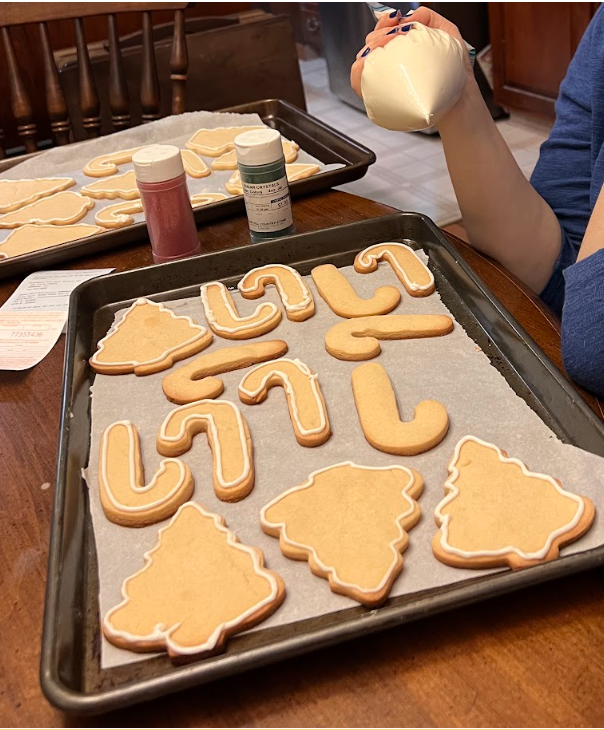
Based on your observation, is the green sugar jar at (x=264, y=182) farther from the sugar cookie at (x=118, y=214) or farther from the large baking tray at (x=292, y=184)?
the sugar cookie at (x=118, y=214)

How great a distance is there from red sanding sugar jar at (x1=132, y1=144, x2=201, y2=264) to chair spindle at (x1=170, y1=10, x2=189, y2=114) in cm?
68

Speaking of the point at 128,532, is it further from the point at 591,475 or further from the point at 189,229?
the point at 189,229

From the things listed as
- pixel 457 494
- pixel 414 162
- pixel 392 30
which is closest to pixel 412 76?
pixel 392 30

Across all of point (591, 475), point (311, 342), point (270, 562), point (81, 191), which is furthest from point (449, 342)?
point (81, 191)

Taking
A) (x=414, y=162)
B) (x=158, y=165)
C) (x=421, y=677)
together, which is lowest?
(x=414, y=162)

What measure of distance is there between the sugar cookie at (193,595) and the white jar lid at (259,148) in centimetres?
58

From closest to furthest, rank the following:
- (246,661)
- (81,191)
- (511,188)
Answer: (246,661), (511,188), (81,191)

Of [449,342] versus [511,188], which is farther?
[511,188]

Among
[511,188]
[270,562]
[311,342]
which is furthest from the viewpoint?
[511,188]

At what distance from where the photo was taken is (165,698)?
539mm

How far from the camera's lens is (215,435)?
772mm

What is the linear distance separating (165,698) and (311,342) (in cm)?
49

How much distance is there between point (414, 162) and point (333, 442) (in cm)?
275

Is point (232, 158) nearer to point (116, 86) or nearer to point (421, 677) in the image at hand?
point (116, 86)
